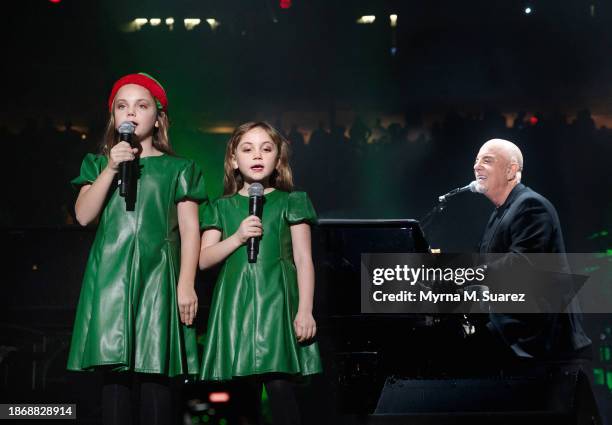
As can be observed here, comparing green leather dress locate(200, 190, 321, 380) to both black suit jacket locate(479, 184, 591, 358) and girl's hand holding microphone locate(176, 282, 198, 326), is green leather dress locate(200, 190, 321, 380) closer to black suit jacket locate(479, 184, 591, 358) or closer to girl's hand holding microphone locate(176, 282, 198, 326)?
girl's hand holding microphone locate(176, 282, 198, 326)

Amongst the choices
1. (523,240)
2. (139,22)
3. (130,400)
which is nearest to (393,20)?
(139,22)

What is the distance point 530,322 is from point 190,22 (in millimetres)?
2400

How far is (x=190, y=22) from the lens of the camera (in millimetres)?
4273

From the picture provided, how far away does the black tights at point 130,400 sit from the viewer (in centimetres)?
262

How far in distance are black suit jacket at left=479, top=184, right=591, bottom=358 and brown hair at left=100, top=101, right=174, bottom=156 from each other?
1.61 m

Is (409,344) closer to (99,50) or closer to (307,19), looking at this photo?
(307,19)

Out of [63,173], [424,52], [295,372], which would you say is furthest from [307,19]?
[295,372]

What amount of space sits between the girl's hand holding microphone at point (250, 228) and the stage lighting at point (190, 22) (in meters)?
1.92

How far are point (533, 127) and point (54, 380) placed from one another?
2.66m

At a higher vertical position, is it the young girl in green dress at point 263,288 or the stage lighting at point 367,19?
the stage lighting at point 367,19

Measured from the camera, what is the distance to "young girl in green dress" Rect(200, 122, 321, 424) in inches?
106

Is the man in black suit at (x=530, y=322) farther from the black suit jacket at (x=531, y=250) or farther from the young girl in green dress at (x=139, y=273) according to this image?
the young girl in green dress at (x=139, y=273)

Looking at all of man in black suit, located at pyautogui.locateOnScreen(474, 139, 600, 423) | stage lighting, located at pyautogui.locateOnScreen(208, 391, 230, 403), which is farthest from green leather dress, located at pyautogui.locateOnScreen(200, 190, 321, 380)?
man in black suit, located at pyautogui.locateOnScreen(474, 139, 600, 423)

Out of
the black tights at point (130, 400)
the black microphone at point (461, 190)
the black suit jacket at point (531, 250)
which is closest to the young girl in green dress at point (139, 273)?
the black tights at point (130, 400)
